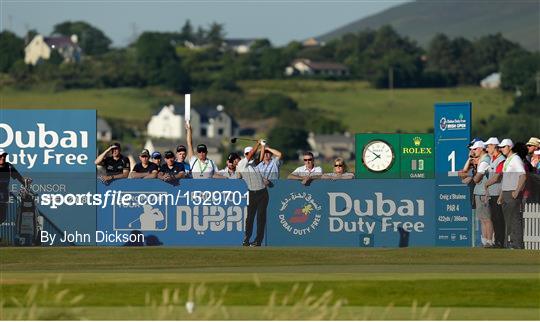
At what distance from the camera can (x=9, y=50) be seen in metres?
190

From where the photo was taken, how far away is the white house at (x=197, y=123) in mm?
170375

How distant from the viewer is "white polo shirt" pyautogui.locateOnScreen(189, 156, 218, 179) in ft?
83.6

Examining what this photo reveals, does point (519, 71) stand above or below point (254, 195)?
above

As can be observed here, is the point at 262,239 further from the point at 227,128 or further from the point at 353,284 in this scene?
the point at 227,128

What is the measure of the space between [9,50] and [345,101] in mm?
39408

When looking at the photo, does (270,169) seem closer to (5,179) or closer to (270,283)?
(5,179)

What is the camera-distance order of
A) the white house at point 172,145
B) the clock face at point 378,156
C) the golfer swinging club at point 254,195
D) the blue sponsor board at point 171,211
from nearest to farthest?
the golfer swinging club at point 254,195 → the blue sponsor board at point 171,211 → the clock face at point 378,156 → the white house at point 172,145

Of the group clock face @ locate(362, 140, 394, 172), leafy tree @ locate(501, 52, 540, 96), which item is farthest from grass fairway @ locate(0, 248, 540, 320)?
leafy tree @ locate(501, 52, 540, 96)

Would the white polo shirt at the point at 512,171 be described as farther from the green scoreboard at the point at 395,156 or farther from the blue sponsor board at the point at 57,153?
the blue sponsor board at the point at 57,153

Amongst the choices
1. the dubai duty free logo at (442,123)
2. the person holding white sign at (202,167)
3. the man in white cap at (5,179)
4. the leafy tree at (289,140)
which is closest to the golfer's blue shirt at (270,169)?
the person holding white sign at (202,167)

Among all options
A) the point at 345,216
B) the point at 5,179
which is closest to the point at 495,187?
the point at 345,216

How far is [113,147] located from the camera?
25.2 m

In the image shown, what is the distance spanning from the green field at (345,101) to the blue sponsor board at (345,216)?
13121 cm

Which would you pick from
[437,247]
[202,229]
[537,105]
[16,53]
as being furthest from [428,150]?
[16,53]
